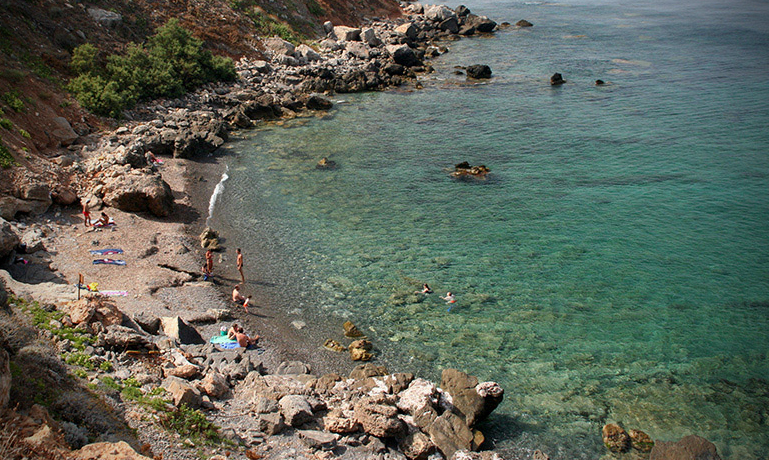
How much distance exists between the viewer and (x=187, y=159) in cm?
4203

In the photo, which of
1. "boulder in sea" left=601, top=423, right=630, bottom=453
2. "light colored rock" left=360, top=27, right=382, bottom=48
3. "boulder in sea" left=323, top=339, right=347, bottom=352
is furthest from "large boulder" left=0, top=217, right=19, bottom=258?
"light colored rock" left=360, top=27, right=382, bottom=48

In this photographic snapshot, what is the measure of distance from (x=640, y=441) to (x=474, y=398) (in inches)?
238

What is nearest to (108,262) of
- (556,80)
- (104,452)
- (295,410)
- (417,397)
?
(295,410)

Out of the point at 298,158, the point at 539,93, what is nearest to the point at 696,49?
the point at 539,93

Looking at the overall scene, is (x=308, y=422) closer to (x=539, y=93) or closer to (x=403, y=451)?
(x=403, y=451)

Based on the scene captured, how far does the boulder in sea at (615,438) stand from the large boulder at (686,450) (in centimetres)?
87

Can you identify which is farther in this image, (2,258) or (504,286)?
(504,286)

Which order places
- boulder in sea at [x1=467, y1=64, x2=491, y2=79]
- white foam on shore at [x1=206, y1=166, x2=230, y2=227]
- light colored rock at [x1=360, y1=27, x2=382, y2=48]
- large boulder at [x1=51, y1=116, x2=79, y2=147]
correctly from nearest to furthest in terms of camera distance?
white foam on shore at [x1=206, y1=166, x2=230, y2=227], large boulder at [x1=51, y1=116, x2=79, y2=147], boulder in sea at [x1=467, y1=64, x2=491, y2=79], light colored rock at [x1=360, y1=27, x2=382, y2=48]

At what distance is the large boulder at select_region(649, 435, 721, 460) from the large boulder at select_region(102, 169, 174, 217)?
29354mm

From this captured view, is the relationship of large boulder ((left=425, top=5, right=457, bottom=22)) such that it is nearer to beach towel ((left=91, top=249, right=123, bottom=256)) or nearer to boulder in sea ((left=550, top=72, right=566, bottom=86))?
boulder in sea ((left=550, top=72, right=566, bottom=86))

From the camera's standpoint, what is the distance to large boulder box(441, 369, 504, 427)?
18234mm

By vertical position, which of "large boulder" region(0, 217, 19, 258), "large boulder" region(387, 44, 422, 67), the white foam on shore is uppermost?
"large boulder" region(387, 44, 422, 67)

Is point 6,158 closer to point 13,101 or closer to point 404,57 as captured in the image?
point 13,101

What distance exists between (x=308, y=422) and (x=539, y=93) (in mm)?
53941
